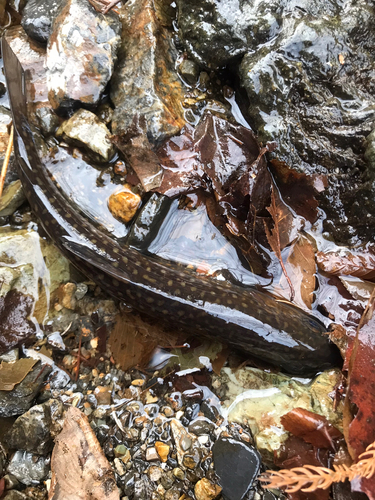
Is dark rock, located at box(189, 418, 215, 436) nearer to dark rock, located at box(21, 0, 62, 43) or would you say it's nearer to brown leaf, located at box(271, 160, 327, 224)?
brown leaf, located at box(271, 160, 327, 224)

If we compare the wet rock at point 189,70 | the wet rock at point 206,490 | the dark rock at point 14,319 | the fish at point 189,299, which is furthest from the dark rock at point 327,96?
the dark rock at point 14,319

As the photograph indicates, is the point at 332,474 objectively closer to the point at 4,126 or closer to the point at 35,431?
the point at 35,431

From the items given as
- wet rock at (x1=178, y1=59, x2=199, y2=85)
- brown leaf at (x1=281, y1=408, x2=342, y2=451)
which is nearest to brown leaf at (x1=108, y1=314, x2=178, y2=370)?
brown leaf at (x1=281, y1=408, x2=342, y2=451)

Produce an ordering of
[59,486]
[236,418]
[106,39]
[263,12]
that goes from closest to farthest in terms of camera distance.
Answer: [59,486] < [236,418] < [263,12] < [106,39]

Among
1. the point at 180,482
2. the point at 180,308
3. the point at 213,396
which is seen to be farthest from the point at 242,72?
the point at 180,482

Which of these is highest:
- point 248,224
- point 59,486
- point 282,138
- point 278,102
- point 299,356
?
point 278,102

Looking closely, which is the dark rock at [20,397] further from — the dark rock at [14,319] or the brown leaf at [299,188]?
the brown leaf at [299,188]

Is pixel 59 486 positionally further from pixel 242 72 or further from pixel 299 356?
pixel 242 72

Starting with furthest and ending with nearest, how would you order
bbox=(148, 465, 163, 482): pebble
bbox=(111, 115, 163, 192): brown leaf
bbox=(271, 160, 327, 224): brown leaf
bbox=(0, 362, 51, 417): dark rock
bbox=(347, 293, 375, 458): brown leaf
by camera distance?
bbox=(111, 115, 163, 192): brown leaf → bbox=(271, 160, 327, 224): brown leaf → bbox=(0, 362, 51, 417): dark rock → bbox=(148, 465, 163, 482): pebble → bbox=(347, 293, 375, 458): brown leaf
